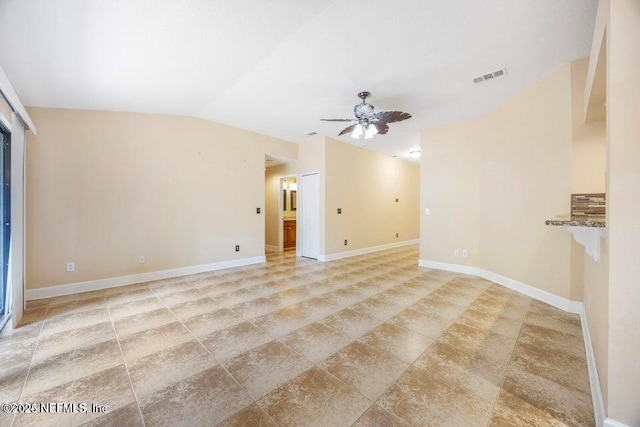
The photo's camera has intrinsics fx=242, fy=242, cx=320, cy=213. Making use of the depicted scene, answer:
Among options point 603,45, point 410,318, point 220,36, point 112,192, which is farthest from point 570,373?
point 112,192

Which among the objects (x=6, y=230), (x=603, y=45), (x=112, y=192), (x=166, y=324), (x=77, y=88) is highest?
(x=77, y=88)

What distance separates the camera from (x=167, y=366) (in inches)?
76.3

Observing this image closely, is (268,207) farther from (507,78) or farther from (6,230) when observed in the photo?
(507,78)

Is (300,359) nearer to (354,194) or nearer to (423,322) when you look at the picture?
(423,322)

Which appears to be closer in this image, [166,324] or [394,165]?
[166,324]

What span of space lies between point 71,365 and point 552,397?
141 inches

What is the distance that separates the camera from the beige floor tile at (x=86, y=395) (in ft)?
4.73

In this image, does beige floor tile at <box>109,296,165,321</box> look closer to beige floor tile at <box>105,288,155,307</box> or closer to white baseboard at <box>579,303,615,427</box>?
beige floor tile at <box>105,288,155,307</box>

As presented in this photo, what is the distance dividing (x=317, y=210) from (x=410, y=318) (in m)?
3.69

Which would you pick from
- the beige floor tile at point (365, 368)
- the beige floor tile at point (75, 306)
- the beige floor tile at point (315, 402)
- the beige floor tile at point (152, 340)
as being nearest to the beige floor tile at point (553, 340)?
the beige floor tile at point (365, 368)

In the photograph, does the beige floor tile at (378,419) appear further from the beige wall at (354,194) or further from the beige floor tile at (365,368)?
the beige wall at (354,194)

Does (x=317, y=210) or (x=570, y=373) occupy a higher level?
(x=317, y=210)

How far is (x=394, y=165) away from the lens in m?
Result: 7.75

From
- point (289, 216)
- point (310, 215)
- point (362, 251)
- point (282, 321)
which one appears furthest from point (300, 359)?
point (289, 216)
